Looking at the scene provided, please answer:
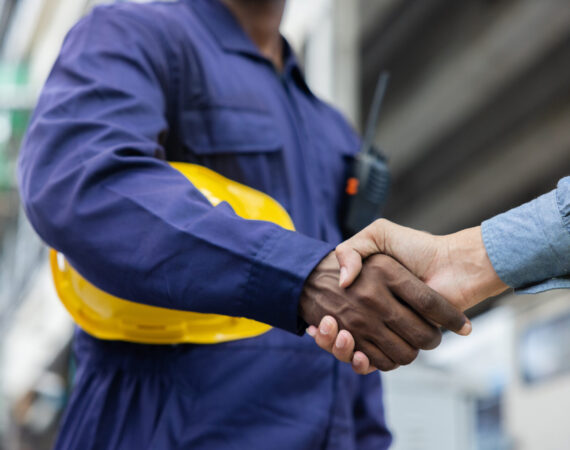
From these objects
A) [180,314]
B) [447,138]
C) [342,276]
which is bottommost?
[447,138]

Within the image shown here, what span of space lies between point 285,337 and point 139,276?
271 mm

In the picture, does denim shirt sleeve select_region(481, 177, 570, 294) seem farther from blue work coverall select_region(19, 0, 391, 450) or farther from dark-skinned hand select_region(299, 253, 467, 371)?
blue work coverall select_region(19, 0, 391, 450)

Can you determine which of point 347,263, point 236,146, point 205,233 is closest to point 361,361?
point 347,263

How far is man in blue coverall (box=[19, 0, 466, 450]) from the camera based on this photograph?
802 mm

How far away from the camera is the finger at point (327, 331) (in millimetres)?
807

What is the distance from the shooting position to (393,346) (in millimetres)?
829

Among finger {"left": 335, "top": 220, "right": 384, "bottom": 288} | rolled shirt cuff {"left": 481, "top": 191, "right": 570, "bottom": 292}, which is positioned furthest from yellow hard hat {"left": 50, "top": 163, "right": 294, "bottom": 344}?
rolled shirt cuff {"left": 481, "top": 191, "right": 570, "bottom": 292}

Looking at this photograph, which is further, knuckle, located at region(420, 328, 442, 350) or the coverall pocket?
the coverall pocket

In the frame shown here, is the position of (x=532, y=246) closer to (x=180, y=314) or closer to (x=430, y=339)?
(x=430, y=339)

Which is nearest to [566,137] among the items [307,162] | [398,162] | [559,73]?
[559,73]

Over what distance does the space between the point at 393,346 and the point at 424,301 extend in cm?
6

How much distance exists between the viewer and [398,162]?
5777 mm

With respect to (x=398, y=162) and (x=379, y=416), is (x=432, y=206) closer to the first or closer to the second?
(x=398, y=162)

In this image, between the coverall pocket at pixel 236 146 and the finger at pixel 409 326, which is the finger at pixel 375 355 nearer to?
the finger at pixel 409 326
